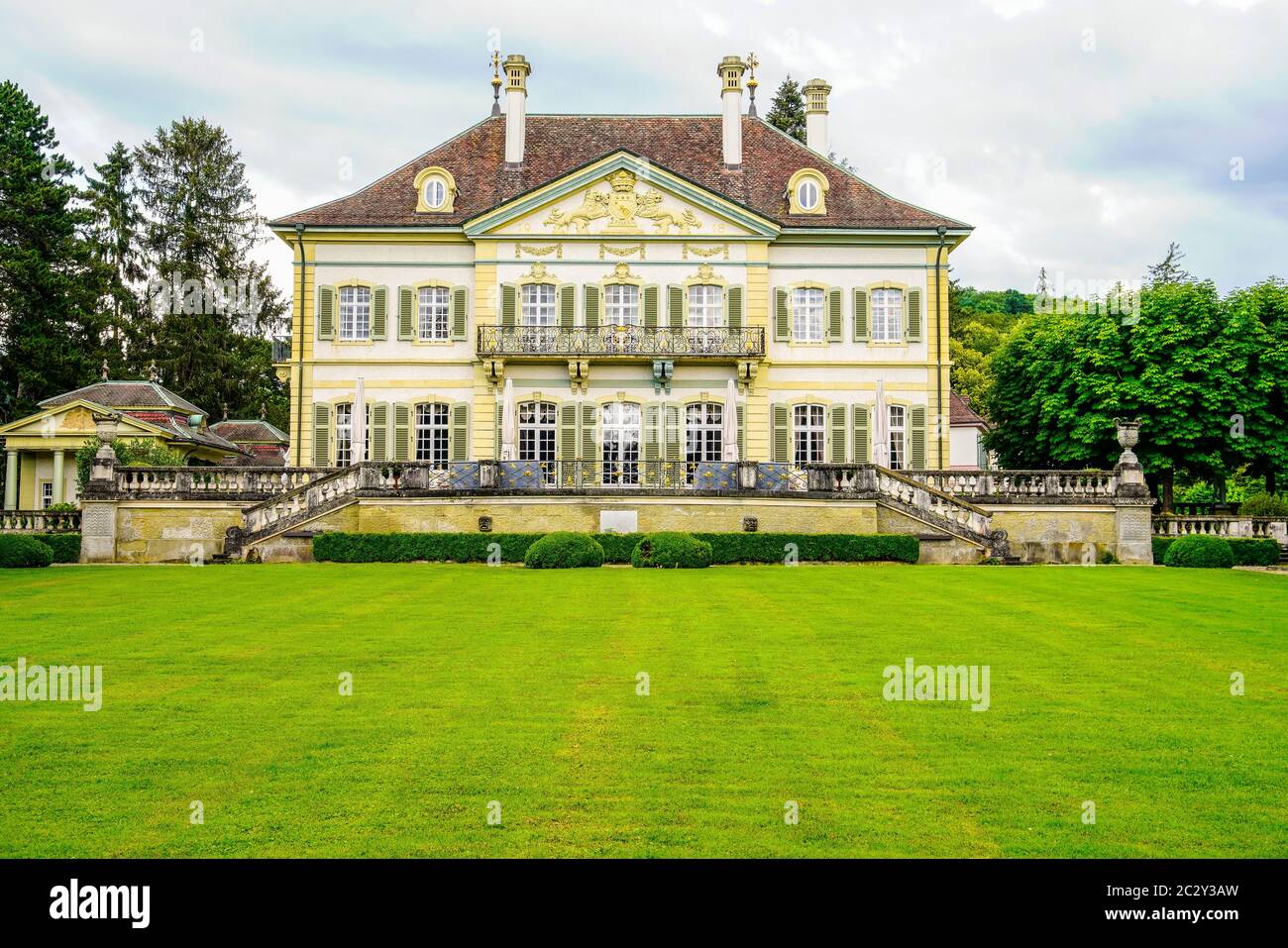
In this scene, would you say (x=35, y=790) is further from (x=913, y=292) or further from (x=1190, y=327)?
(x=1190, y=327)

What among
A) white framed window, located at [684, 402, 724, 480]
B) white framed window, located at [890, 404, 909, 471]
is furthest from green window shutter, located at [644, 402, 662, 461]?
white framed window, located at [890, 404, 909, 471]

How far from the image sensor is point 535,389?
37.1m

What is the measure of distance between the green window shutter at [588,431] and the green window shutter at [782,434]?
602cm

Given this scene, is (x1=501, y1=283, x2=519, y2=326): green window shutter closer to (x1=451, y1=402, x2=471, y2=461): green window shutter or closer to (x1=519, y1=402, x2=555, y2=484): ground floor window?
(x1=519, y1=402, x2=555, y2=484): ground floor window

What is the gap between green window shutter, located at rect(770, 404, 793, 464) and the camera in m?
37.2

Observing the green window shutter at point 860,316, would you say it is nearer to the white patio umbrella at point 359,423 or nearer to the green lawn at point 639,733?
the white patio umbrella at point 359,423

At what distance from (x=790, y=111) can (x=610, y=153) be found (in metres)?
24.9

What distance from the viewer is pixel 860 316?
37656 millimetres

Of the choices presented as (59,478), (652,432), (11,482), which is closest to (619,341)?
(652,432)

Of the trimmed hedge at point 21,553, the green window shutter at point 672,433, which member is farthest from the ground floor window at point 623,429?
the trimmed hedge at point 21,553

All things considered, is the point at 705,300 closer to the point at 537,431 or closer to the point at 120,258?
the point at 537,431

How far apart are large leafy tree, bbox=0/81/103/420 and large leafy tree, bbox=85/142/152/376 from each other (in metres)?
1.98

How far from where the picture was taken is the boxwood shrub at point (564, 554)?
25.5 m

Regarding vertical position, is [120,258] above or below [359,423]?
above
